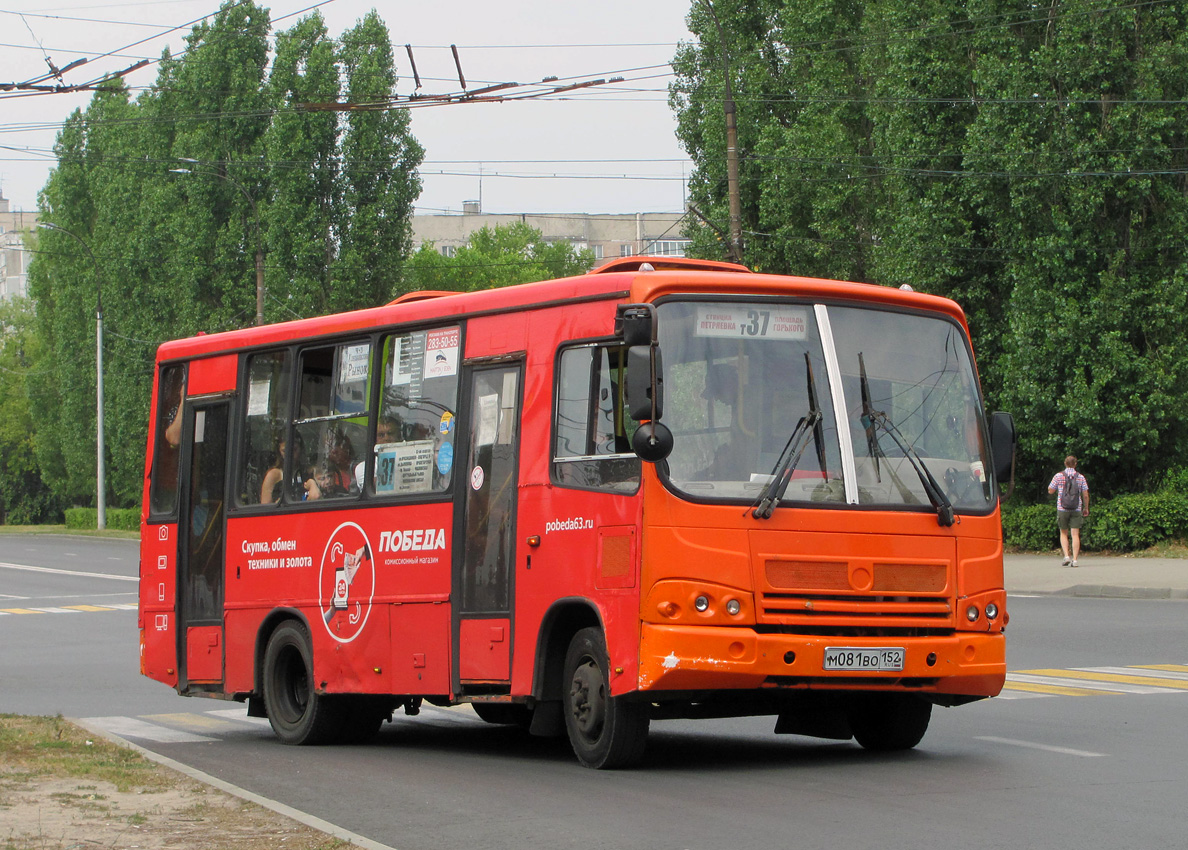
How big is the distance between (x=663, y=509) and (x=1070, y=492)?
21.3 metres

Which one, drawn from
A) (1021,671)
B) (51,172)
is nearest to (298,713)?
(1021,671)

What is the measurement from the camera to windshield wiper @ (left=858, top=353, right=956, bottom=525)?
10031 millimetres

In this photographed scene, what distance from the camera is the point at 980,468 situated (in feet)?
34.5

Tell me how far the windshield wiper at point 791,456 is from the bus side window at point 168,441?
6460mm

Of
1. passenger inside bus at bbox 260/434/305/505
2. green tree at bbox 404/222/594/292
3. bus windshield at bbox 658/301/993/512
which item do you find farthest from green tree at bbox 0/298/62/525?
bus windshield at bbox 658/301/993/512

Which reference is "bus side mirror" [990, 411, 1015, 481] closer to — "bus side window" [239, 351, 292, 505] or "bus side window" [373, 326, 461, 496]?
"bus side window" [373, 326, 461, 496]

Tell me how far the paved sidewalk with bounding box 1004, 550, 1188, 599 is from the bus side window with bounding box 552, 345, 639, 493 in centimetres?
1604

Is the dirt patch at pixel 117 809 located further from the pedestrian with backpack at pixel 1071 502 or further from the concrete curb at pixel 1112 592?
the pedestrian with backpack at pixel 1071 502

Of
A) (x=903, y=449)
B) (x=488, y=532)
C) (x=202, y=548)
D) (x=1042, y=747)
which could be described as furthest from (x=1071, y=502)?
(x=488, y=532)

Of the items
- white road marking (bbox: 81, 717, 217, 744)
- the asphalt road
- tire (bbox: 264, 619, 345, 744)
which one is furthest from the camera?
white road marking (bbox: 81, 717, 217, 744)

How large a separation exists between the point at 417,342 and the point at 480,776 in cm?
310

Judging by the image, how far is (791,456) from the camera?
9781 mm

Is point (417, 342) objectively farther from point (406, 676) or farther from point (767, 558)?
point (767, 558)

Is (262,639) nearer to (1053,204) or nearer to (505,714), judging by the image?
(505,714)
